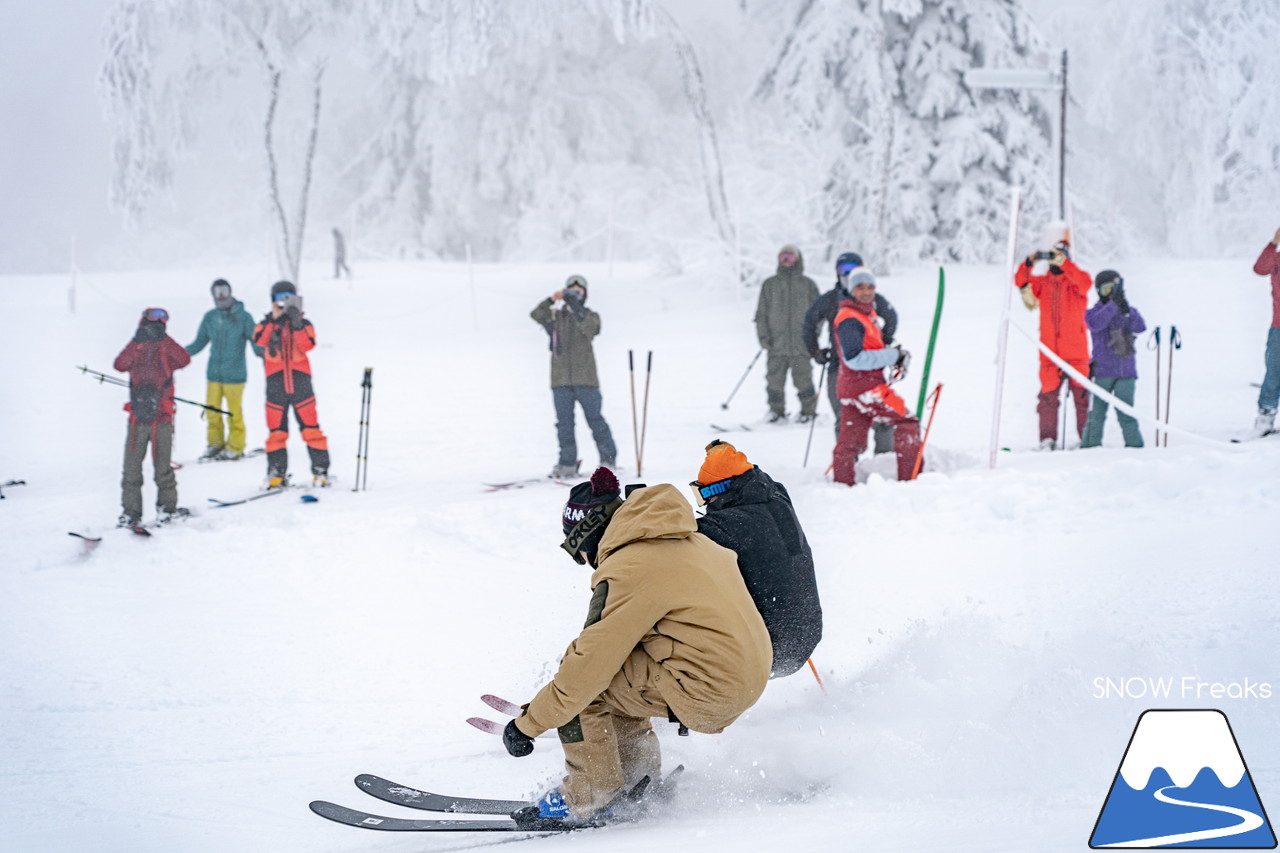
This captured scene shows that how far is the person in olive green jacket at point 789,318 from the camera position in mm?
8375

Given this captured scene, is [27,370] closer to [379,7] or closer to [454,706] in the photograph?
[379,7]

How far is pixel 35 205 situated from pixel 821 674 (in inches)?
1357

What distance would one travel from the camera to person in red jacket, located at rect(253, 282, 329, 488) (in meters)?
6.75

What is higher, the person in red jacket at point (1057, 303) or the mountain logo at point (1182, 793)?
the person in red jacket at point (1057, 303)

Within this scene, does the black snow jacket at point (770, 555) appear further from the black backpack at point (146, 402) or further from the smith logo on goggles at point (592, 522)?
the black backpack at point (146, 402)

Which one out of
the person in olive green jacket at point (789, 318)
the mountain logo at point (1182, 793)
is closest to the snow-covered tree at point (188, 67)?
the person in olive green jacket at point (789, 318)

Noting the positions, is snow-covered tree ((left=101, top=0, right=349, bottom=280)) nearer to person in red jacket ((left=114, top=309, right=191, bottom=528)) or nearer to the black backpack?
person in red jacket ((left=114, top=309, right=191, bottom=528))

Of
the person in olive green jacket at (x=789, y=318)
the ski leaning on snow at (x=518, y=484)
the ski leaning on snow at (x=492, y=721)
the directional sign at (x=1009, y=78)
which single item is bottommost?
the ski leaning on snow at (x=492, y=721)

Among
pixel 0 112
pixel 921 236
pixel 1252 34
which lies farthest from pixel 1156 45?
pixel 0 112

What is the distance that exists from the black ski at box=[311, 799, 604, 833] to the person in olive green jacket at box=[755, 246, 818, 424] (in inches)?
235

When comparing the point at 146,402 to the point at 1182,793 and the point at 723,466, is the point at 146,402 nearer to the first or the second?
the point at 723,466

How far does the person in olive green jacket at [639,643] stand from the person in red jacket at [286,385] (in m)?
4.52

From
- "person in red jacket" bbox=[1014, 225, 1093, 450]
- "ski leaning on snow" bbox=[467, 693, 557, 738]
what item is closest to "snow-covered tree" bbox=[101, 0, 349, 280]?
"person in red jacket" bbox=[1014, 225, 1093, 450]

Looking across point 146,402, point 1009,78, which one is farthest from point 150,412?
point 1009,78
